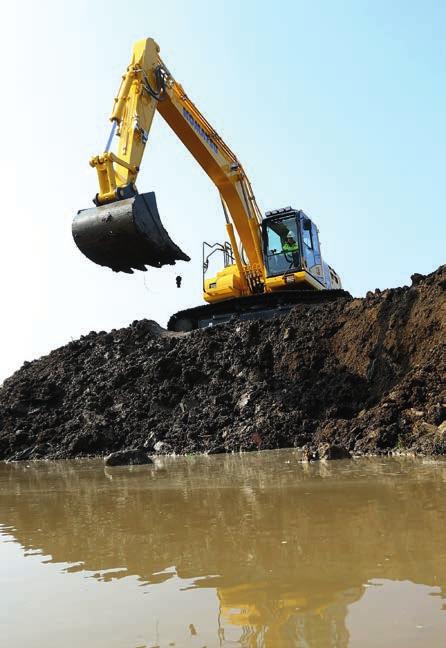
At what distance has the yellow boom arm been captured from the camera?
11.6 meters

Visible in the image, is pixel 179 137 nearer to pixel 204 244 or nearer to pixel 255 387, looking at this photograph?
pixel 204 244

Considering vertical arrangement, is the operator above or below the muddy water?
above

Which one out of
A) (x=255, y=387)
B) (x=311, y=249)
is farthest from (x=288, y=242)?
(x=255, y=387)

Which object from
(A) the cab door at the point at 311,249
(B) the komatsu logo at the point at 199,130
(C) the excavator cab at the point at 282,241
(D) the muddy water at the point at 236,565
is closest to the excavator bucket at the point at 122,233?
(B) the komatsu logo at the point at 199,130

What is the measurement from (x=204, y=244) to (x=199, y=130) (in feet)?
11.2

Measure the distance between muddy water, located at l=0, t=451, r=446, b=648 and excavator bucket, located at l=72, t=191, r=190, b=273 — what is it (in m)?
5.24

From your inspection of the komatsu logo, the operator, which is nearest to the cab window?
the operator

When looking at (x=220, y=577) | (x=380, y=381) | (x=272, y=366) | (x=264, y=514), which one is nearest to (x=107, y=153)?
(x=272, y=366)

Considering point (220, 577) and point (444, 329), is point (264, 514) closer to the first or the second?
point (220, 577)

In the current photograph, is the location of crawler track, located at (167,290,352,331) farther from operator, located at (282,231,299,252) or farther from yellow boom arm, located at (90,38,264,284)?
operator, located at (282,231,299,252)

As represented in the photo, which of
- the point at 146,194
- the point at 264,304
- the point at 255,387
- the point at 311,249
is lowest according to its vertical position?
the point at 255,387

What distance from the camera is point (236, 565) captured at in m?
3.20

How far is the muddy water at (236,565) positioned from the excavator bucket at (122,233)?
5236mm

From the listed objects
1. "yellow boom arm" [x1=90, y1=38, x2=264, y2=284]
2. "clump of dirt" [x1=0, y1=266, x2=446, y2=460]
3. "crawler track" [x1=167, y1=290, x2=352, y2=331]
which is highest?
"yellow boom arm" [x1=90, y1=38, x2=264, y2=284]
